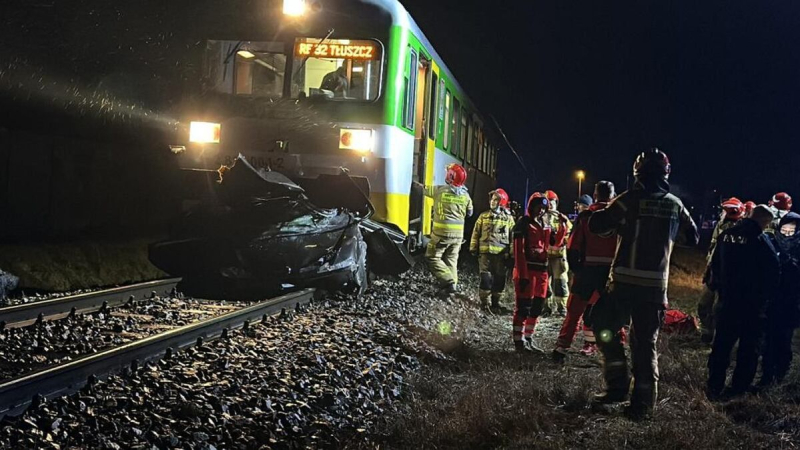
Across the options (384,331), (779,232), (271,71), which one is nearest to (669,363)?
(779,232)

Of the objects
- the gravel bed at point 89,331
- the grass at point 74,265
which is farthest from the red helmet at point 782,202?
the grass at point 74,265

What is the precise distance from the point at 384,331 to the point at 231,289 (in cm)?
263

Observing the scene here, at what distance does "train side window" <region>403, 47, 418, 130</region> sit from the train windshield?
1.79 feet

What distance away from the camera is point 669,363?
6.30m

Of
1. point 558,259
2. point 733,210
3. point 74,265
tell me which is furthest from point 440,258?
point 74,265

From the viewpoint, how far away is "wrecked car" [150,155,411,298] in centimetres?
731

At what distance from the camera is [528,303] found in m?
7.03

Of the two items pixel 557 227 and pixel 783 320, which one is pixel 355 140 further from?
pixel 783 320

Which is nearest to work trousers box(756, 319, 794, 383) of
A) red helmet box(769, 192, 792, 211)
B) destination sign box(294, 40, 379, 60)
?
red helmet box(769, 192, 792, 211)

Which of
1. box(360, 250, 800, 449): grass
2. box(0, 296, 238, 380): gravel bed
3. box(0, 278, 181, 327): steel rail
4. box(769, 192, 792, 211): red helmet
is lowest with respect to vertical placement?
box(360, 250, 800, 449): grass

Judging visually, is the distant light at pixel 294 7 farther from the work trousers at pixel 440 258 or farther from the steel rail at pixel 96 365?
the steel rail at pixel 96 365

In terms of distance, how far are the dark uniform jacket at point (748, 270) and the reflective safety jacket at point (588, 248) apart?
2.92ft

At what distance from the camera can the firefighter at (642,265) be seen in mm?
4707

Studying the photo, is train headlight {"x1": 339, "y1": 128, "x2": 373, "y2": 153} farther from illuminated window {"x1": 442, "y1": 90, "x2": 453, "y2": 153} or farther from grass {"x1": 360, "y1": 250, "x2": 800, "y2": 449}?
illuminated window {"x1": 442, "y1": 90, "x2": 453, "y2": 153}
